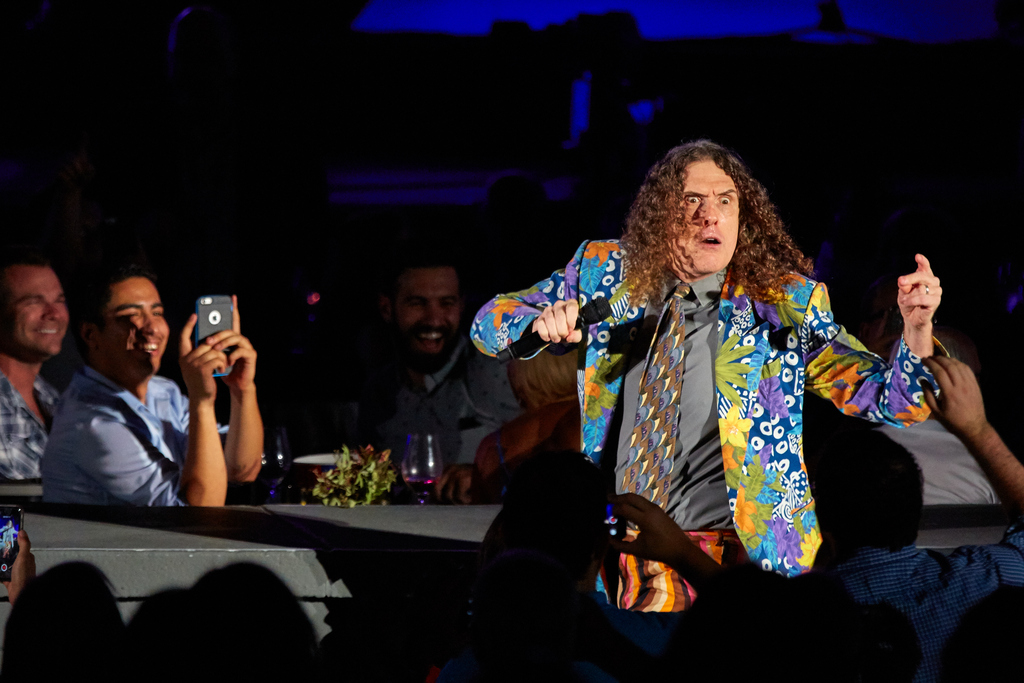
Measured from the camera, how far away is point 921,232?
15.2 feet

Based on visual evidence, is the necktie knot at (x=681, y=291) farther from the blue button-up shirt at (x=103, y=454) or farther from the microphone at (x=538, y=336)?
the blue button-up shirt at (x=103, y=454)

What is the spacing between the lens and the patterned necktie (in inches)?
85.2

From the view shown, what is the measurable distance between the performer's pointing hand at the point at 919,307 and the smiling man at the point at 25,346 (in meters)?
3.10

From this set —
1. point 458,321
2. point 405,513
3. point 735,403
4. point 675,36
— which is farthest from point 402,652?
point 675,36

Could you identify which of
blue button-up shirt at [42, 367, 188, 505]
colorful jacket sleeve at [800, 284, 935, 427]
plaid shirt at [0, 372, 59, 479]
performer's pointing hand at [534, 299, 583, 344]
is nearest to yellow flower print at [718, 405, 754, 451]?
colorful jacket sleeve at [800, 284, 935, 427]

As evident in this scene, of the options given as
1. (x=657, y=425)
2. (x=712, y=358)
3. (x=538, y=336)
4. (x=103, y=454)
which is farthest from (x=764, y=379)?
(x=103, y=454)

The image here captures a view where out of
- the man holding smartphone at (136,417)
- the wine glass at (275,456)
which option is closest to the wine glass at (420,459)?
the wine glass at (275,456)

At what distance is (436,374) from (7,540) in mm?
2371

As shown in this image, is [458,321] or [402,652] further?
[458,321]

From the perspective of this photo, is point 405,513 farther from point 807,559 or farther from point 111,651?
point 111,651

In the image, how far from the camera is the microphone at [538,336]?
2156 millimetres

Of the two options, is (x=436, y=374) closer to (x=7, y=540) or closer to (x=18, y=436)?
(x=18, y=436)

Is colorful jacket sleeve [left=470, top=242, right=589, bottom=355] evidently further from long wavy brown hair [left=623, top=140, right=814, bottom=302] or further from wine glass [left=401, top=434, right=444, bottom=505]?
wine glass [left=401, top=434, right=444, bottom=505]

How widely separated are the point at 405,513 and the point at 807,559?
975 millimetres
